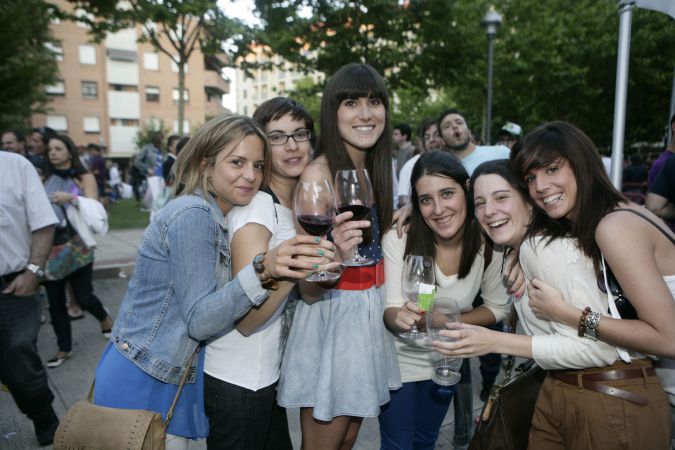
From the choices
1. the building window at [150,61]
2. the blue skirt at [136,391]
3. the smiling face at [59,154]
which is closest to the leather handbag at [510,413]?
Result: the blue skirt at [136,391]

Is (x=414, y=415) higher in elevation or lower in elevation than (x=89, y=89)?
lower

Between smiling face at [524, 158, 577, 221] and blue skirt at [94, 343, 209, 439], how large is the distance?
5.54ft

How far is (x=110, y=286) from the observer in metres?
7.82

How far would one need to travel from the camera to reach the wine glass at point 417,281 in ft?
7.20

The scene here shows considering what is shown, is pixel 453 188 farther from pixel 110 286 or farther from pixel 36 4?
pixel 36 4

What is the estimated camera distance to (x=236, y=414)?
2.04 meters

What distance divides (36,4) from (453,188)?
11235mm

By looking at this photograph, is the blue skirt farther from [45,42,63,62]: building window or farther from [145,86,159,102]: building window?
[145,86,159,102]: building window

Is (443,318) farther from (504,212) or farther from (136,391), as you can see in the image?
(136,391)

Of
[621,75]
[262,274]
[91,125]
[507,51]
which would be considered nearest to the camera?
[262,274]

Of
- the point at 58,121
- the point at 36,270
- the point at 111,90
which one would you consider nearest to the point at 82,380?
the point at 36,270

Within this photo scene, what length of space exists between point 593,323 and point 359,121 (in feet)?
4.66

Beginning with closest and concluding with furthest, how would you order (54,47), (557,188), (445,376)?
1. (557,188)
2. (445,376)
3. (54,47)

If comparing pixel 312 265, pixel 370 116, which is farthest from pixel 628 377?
pixel 370 116
